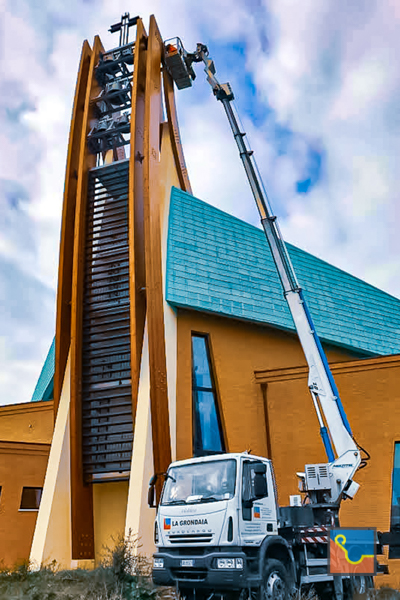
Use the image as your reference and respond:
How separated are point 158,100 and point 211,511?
13.4m

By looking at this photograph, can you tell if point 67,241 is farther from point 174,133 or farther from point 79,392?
point 174,133

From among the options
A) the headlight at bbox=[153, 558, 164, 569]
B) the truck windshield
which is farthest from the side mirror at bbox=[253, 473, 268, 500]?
the headlight at bbox=[153, 558, 164, 569]

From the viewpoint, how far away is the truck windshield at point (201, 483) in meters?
8.97

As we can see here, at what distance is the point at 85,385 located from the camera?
16234 millimetres

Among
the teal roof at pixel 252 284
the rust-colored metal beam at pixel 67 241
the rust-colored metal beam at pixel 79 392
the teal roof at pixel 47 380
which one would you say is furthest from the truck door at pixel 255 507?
the teal roof at pixel 47 380

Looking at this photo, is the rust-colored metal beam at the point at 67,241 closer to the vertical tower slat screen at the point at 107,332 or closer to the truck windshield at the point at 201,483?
the vertical tower slat screen at the point at 107,332

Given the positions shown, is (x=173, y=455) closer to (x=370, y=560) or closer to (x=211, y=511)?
(x=211, y=511)

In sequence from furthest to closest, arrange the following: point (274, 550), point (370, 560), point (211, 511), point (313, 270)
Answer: point (313, 270) < point (274, 550) < point (211, 511) < point (370, 560)

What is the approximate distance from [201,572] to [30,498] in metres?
11.5

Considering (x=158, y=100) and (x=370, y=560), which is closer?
(x=370, y=560)

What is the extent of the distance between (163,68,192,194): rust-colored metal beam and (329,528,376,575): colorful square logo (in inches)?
605

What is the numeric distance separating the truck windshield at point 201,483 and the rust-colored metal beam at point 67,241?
26.0 ft

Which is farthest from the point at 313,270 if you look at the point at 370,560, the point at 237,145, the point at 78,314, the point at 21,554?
the point at 370,560

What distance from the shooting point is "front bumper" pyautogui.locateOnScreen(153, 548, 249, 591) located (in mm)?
8227
